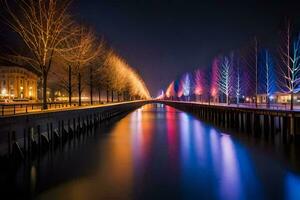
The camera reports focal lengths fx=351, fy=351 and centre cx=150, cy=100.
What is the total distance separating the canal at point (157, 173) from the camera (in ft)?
55.9

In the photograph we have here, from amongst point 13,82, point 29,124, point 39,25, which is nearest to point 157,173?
point 29,124

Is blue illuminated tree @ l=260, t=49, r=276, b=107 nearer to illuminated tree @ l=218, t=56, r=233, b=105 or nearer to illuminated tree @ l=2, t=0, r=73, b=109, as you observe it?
illuminated tree @ l=218, t=56, r=233, b=105

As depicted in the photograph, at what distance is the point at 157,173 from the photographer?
21.3 m

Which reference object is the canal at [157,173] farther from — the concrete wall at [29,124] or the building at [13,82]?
the building at [13,82]

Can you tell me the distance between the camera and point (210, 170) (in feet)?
74.0

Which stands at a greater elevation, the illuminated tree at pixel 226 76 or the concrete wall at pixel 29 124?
the illuminated tree at pixel 226 76

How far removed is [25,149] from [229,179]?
1379 centimetres

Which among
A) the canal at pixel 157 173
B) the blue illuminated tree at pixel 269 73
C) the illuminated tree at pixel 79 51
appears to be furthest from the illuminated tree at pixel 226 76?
the canal at pixel 157 173

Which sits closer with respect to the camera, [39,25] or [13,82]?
[39,25]

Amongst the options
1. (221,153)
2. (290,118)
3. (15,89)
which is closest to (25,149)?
(221,153)

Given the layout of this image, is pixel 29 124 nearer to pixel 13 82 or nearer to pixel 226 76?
pixel 226 76

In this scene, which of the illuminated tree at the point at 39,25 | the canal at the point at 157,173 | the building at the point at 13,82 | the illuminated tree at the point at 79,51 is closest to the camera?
the canal at the point at 157,173

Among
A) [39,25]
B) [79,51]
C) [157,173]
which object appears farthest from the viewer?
[79,51]

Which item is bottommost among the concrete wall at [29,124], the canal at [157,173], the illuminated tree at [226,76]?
the canal at [157,173]
